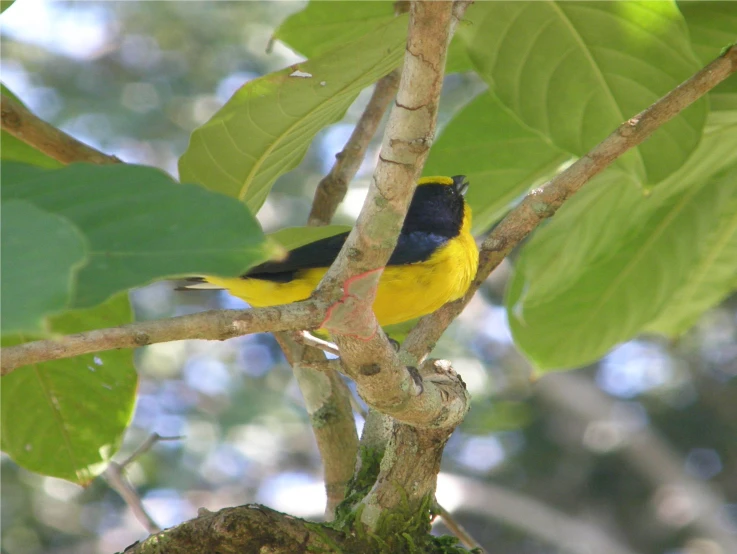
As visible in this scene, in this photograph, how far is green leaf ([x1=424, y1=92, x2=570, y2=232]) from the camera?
2689 mm

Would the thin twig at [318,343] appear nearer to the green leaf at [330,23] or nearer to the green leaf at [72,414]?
the green leaf at [72,414]

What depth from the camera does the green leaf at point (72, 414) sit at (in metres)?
2.31

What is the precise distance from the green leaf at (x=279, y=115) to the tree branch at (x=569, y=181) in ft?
1.67

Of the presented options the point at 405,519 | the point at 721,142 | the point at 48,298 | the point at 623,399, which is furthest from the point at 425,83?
the point at 623,399

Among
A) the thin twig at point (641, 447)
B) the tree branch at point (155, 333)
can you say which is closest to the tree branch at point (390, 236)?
the tree branch at point (155, 333)

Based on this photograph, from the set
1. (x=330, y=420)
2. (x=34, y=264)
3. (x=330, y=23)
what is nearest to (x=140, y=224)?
(x=34, y=264)

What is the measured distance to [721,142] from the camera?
8.16ft

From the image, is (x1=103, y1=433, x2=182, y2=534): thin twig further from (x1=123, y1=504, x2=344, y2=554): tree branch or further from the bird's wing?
(x1=123, y1=504, x2=344, y2=554): tree branch

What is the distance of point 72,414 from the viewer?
2334mm

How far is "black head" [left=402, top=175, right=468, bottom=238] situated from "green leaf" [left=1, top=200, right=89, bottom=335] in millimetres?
2303

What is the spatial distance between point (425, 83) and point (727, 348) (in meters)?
9.33

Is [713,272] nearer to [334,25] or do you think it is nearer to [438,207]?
[438,207]

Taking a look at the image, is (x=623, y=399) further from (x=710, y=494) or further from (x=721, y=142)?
(x=721, y=142)

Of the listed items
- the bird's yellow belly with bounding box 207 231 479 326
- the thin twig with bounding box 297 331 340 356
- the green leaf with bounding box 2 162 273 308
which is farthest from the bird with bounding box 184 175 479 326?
the green leaf with bounding box 2 162 273 308
